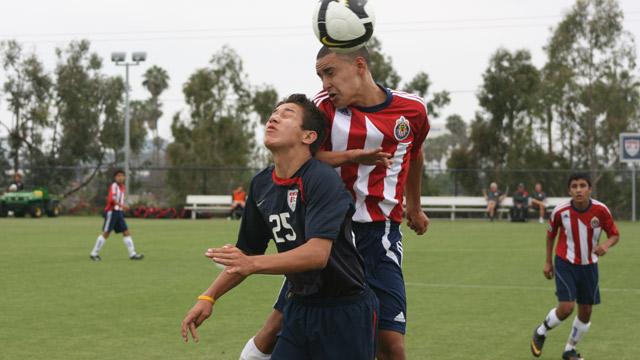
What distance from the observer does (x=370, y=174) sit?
5.44 m

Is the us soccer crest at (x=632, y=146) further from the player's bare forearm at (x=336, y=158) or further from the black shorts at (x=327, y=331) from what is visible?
the black shorts at (x=327, y=331)

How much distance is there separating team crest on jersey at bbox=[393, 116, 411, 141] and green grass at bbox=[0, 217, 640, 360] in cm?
366

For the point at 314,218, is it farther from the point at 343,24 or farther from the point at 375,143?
the point at 343,24

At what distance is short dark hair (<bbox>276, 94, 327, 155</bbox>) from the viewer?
473cm

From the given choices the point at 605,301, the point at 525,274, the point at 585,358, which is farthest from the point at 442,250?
the point at 585,358

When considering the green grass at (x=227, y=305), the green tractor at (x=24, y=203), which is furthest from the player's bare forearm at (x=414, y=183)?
the green tractor at (x=24, y=203)

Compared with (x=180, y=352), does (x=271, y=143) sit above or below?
above

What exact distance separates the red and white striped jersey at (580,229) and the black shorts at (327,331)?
5230 millimetres

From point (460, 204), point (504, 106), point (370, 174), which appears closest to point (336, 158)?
point (370, 174)

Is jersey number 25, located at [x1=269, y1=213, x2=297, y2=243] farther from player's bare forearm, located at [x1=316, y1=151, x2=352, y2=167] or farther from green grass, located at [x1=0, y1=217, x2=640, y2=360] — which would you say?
green grass, located at [x1=0, y1=217, x2=640, y2=360]

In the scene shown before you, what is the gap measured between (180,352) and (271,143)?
15.7 ft

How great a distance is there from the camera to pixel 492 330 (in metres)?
10.4

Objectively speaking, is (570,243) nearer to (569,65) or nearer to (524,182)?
(524,182)

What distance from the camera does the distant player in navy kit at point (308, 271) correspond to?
4551 mm
